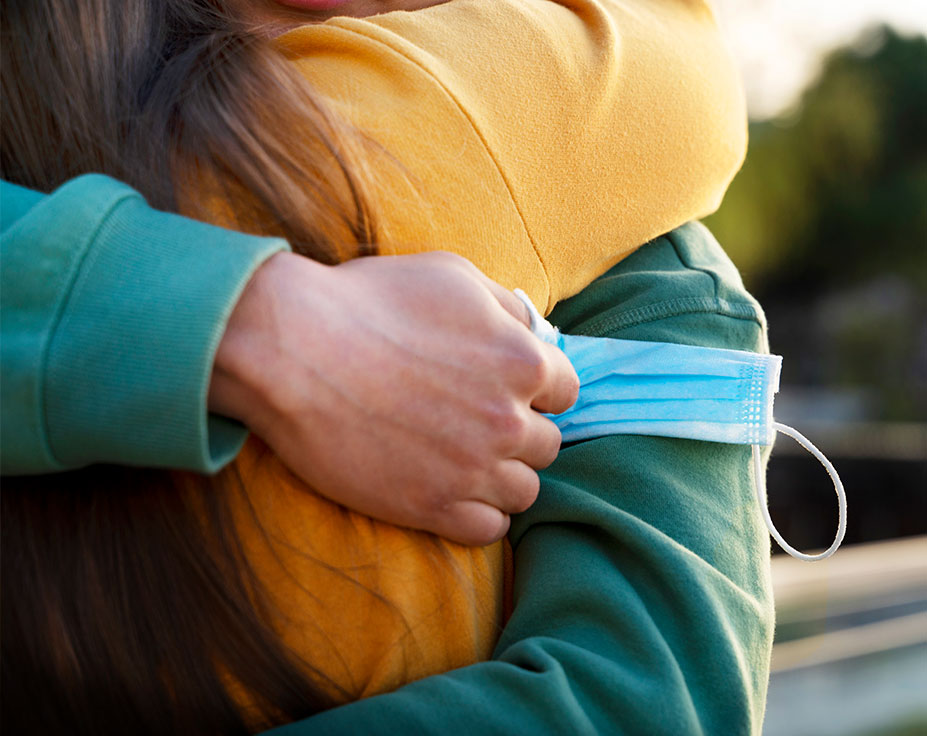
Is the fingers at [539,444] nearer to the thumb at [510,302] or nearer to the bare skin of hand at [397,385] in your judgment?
the bare skin of hand at [397,385]

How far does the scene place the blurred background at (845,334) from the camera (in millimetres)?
4086

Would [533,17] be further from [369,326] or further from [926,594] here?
[926,594]

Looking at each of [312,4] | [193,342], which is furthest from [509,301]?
[312,4]

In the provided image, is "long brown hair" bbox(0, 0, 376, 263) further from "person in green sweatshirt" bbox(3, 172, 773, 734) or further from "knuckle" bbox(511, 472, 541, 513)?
"knuckle" bbox(511, 472, 541, 513)

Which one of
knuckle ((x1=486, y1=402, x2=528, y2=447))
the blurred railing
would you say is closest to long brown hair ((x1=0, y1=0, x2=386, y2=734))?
knuckle ((x1=486, y1=402, x2=528, y2=447))

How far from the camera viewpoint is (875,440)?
41.0 ft

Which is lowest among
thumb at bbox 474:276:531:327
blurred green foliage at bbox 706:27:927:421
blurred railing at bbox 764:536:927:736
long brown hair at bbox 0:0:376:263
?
blurred green foliage at bbox 706:27:927:421

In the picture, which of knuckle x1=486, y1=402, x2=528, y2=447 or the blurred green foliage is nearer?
knuckle x1=486, y1=402, x2=528, y2=447

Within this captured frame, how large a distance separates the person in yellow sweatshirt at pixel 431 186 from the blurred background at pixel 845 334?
11.1 ft

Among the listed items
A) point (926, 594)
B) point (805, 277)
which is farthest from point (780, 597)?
point (805, 277)

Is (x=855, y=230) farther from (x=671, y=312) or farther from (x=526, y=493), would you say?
(x=526, y=493)

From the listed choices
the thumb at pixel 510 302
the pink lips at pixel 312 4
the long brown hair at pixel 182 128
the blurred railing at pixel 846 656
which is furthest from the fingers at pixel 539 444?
the blurred railing at pixel 846 656

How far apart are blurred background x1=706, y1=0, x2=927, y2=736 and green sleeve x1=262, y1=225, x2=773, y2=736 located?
324 cm

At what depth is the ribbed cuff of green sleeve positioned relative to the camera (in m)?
0.72
